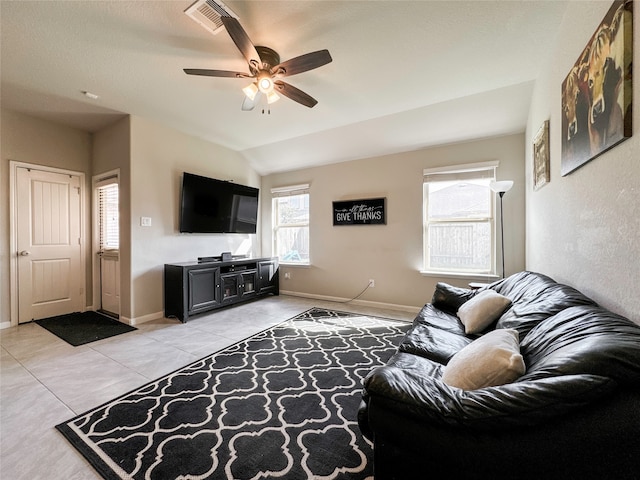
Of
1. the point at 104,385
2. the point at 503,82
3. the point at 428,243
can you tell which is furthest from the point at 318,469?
the point at 503,82

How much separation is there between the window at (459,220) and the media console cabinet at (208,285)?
9.24ft

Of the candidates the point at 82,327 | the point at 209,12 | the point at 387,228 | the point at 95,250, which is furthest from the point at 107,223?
the point at 387,228

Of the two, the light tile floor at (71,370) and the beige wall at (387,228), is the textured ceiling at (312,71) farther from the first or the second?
the light tile floor at (71,370)

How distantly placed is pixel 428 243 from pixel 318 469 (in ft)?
11.0

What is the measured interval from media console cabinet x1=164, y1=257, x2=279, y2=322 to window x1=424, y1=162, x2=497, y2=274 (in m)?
2.82

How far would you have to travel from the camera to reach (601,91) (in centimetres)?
130

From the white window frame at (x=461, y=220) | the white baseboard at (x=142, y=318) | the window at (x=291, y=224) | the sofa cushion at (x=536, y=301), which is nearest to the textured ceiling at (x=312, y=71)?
the white window frame at (x=461, y=220)

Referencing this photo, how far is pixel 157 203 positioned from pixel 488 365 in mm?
4129

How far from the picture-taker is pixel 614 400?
0.75 meters

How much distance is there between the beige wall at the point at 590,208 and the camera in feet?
3.64

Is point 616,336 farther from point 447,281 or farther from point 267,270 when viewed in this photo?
point 267,270

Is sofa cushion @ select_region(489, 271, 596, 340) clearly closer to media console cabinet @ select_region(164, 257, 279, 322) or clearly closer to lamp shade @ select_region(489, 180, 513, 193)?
lamp shade @ select_region(489, 180, 513, 193)

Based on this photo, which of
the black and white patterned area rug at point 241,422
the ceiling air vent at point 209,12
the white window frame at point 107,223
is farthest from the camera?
the white window frame at point 107,223

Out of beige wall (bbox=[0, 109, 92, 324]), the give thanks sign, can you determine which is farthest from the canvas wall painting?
beige wall (bbox=[0, 109, 92, 324])
